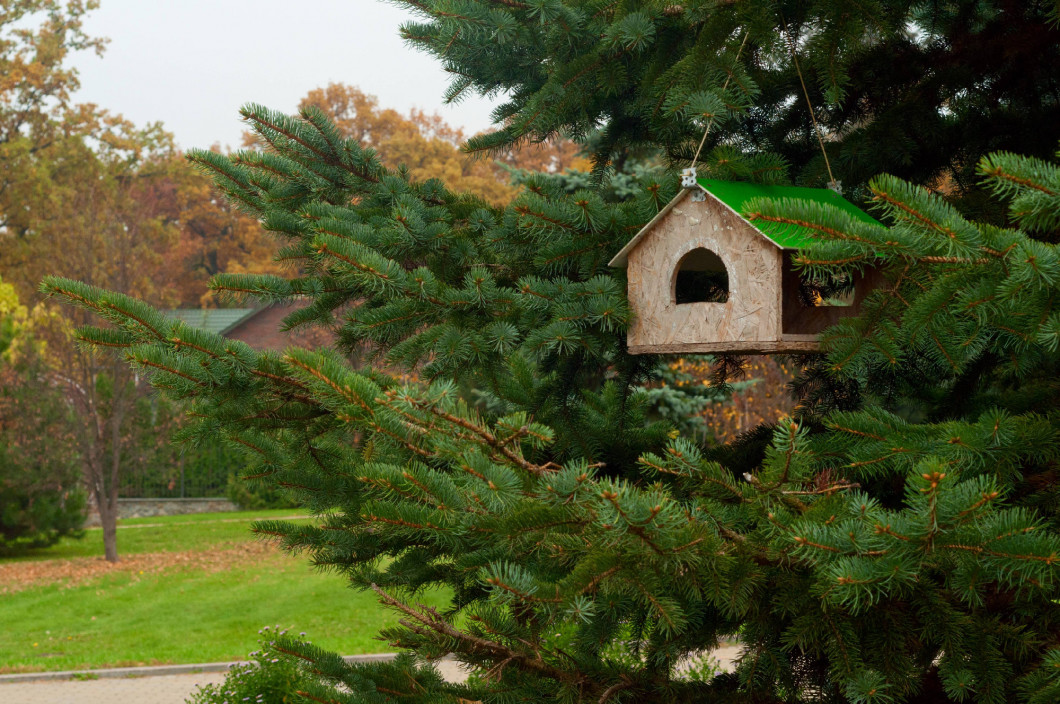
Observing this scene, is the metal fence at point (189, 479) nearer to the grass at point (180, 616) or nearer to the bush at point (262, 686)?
the grass at point (180, 616)

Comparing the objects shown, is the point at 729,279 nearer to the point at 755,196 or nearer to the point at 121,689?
the point at 755,196

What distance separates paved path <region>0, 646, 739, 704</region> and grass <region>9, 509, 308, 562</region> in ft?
22.7

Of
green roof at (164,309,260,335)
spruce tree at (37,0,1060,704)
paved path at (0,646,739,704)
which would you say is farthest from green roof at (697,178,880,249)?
green roof at (164,309,260,335)

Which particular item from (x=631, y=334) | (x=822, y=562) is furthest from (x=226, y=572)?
(x=822, y=562)

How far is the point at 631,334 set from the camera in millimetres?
3336

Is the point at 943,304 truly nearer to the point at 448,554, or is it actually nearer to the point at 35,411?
the point at 448,554

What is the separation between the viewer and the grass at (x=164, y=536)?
1742cm

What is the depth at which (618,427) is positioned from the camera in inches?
172

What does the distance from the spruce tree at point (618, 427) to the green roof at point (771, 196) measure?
12 cm

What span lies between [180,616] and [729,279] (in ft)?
36.2

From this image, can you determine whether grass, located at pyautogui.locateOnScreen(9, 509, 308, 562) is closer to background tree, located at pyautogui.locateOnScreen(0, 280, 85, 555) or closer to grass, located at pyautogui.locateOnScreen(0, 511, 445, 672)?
background tree, located at pyautogui.locateOnScreen(0, 280, 85, 555)

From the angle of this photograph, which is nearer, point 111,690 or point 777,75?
point 777,75

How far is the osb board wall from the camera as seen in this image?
3.02 metres

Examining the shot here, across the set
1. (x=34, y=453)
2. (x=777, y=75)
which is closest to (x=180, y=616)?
(x=34, y=453)
